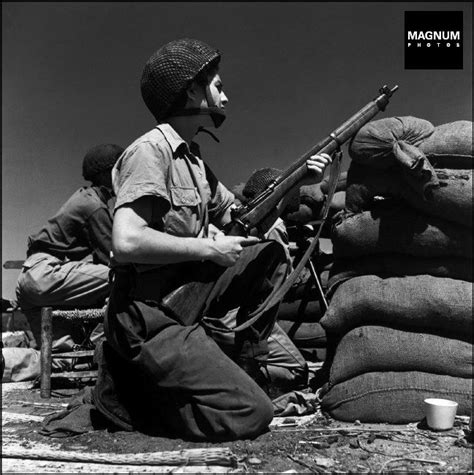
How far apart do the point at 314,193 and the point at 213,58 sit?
254 centimetres

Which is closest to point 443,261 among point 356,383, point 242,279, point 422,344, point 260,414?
point 422,344

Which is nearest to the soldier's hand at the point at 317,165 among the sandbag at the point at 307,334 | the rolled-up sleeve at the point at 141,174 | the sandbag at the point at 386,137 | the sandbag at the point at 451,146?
the sandbag at the point at 386,137

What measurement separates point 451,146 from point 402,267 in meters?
0.67

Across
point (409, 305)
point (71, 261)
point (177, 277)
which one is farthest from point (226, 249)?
point (71, 261)

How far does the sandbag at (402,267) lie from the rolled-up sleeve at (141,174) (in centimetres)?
125

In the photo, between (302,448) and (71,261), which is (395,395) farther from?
(71,261)

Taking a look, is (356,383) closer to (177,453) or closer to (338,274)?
(338,274)

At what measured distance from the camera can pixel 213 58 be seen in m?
2.80

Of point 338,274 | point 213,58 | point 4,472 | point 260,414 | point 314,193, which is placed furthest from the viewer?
point 314,193

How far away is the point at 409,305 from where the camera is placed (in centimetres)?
288

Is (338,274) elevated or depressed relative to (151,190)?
depressed

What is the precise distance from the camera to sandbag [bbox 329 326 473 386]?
2.77 meters

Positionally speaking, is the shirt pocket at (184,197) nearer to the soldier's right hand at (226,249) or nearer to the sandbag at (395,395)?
the soldier's right hand at (226,249)

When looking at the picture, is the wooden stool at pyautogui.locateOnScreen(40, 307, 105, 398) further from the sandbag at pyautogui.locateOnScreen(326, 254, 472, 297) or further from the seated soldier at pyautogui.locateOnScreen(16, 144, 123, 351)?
the sandbag at pyautogui.locateOnScreen(326, 254, 472, 297)
